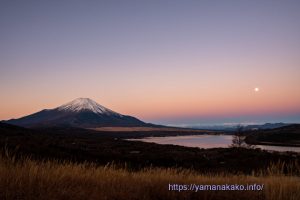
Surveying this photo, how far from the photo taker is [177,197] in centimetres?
564

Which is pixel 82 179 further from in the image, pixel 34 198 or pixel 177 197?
pixel 177 197

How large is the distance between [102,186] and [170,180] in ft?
4.88

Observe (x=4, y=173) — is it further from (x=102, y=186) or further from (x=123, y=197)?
(x=123, y=197)

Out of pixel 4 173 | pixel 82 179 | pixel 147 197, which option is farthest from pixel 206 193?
pixel 4 173

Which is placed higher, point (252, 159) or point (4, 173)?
point (4, 173)

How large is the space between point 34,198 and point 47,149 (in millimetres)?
24379

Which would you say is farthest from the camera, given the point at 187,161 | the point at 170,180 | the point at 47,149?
the point at 187,161

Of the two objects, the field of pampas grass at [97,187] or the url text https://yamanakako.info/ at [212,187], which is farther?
the url text https://yamanakako.info/ at [212,187]

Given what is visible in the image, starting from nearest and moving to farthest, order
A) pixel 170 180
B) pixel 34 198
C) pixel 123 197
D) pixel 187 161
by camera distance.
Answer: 1. pixel 34 198
2. pixel 123 197
3. pixel 170 180
4. pixel 187 161

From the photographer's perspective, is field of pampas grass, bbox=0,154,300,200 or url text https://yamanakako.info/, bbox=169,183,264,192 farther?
url text https://yamanakako.info/, bbox=169,183,264,192

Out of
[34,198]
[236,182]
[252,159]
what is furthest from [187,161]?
[34,198]

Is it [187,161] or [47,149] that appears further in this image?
[187,161]

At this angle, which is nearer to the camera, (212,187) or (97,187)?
(97,187)

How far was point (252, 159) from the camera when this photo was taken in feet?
112
